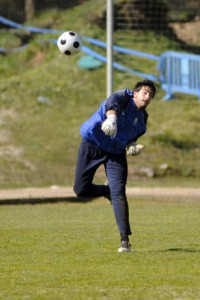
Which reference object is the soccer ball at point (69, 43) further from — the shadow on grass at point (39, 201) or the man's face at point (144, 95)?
the shadow on grass at point (39, 201)

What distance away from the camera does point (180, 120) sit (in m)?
24.8

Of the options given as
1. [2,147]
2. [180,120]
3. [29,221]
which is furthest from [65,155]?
[29,221]

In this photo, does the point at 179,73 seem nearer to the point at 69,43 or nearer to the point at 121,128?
the point at 69,43

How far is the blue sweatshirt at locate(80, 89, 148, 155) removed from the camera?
10188 millimetres

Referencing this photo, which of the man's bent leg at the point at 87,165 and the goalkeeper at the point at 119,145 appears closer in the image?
the goalkeeper at the point at 119,145

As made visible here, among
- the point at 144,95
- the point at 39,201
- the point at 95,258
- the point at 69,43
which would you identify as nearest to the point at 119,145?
the point at 144,95

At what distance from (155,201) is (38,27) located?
1141 cm

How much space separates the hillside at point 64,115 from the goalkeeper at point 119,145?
1094 centimetres

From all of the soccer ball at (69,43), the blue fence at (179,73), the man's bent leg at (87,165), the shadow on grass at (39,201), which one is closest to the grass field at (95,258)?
the man's bent leg at (87,165)

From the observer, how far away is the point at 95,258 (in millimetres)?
9898

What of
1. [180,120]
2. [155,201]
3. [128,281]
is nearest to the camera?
[128,281]

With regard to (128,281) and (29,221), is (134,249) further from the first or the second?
(29,221)

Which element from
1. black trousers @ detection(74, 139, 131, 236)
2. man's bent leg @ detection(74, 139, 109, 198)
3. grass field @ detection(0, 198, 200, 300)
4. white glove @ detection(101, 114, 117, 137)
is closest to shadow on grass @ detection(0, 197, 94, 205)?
grass field @ detection(0, 198, 200, 300)

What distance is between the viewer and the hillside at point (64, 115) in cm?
2219
